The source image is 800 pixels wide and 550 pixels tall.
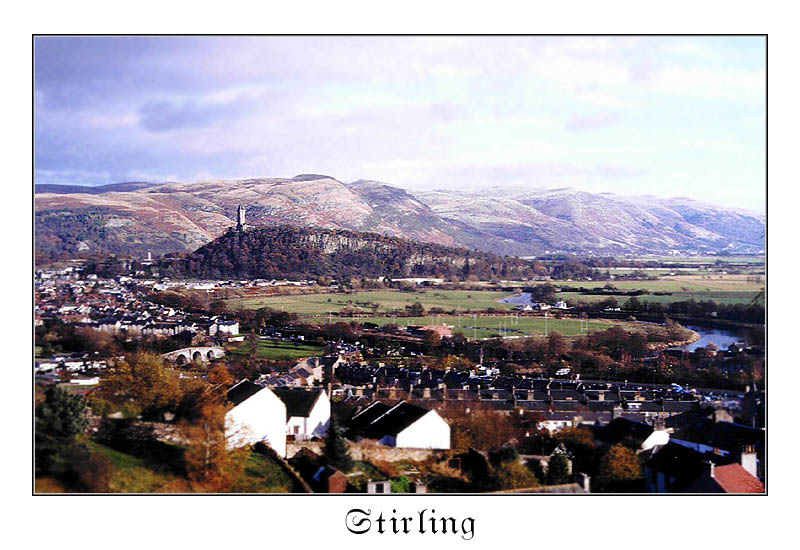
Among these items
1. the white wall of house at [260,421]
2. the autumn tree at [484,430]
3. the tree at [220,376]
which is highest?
the tree at [220,376]

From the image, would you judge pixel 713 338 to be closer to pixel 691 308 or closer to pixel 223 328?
pixel 691 308

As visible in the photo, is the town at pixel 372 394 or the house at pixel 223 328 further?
the house at pixel 223 328

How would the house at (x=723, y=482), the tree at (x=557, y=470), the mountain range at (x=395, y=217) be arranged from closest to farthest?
the house at (x=723, y=482) → the tree at (x=557, y=470) → the mountain range at (x=395, y=217)

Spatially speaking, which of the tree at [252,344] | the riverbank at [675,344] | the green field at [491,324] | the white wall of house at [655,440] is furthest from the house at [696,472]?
the tree at [252,344]

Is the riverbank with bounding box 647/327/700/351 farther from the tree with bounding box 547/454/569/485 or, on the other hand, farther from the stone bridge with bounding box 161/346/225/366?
the stone bridge with bounding box 161/346/225/366

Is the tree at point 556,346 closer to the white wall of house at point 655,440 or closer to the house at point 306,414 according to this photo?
the white wall of house at point 655,440

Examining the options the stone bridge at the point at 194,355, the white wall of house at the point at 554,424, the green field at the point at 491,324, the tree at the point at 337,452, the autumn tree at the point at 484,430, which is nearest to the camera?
the tree at the point at 337,452

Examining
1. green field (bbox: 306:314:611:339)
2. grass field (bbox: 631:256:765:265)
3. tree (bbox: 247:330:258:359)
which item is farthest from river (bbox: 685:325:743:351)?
tree (bbox: 247:330:258:359)

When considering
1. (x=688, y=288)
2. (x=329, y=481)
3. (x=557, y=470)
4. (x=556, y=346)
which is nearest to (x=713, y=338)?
(x=688, y=288)
